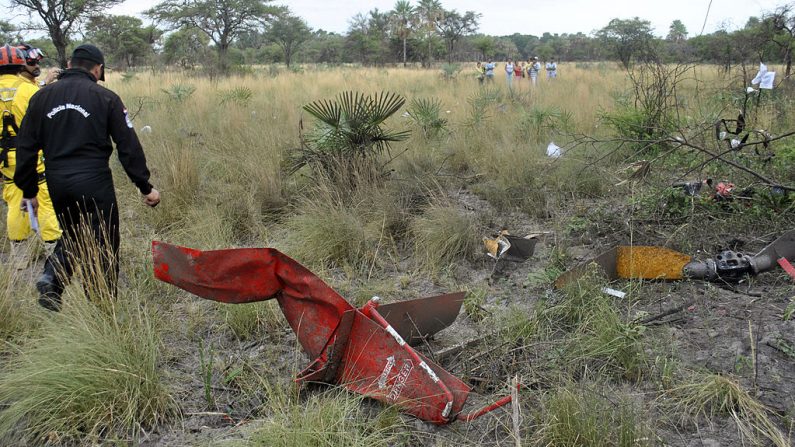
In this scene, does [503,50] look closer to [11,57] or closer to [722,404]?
[11,57]

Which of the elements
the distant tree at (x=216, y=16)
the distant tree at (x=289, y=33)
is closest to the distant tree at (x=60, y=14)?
the distant tree at (x=216, y=16)

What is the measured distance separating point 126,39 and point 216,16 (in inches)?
282

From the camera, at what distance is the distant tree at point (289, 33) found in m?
37.0

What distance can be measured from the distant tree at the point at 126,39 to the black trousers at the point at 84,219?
85.4 feet

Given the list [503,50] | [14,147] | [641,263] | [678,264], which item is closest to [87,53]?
[14,147]

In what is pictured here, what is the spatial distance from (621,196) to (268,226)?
3.54m

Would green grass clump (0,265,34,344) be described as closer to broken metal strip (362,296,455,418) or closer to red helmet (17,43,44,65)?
red helmet (17,43,44,65)

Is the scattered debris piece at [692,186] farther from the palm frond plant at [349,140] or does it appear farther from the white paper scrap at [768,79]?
the palm frond plant at [349,140]

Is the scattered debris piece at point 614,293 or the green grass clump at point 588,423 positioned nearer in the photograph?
the green grass clump at point 588,423

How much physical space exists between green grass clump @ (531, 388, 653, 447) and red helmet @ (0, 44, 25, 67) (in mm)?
4054

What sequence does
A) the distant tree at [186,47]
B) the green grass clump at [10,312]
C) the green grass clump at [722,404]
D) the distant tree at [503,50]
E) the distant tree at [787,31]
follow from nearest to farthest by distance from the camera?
A: the green grass clump at [722,404] < the green grass clump at [10,312] < the distant tree at [787,31] < the distant tree at [186,47] < the distant tree at [503,50]

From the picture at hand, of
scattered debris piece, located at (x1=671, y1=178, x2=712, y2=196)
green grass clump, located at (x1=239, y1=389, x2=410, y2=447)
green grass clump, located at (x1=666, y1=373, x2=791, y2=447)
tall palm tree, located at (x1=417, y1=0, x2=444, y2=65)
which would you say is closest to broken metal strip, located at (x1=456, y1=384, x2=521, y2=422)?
green grass clump, located at (x1=239, y1=389, x2=410, y2=447)

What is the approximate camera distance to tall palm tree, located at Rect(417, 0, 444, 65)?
44.5 meters

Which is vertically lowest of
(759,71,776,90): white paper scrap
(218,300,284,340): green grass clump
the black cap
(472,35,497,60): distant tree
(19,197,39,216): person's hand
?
(218,300,284,340): green grass clump
